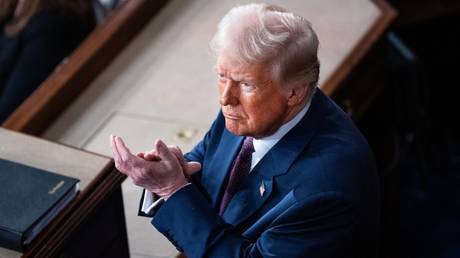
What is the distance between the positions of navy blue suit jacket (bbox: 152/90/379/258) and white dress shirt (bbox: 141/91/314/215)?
0.02 m

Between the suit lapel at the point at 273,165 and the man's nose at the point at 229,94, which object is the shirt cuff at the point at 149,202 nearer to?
the suit lapel at the point at 273,165

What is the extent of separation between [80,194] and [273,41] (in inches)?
29.8

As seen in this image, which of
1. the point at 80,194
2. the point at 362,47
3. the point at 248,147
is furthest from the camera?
the point at 362,47

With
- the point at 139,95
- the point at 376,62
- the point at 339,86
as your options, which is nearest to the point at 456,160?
the point at 376,62

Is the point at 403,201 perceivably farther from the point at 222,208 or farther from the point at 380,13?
the point at 222,208

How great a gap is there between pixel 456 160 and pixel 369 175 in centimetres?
241

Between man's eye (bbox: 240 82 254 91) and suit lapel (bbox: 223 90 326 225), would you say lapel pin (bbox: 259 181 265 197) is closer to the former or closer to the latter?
suit lapel (bbox: 223 90 326 225)

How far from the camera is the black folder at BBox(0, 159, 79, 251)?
6.88 feet

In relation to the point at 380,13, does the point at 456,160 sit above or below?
below

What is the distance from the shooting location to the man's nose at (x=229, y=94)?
195cm

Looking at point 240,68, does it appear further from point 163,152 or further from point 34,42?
point 34,42

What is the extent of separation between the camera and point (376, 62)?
402 cm

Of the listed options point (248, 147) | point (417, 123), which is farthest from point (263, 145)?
point (417, 123)

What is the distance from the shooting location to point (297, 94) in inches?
77.9
